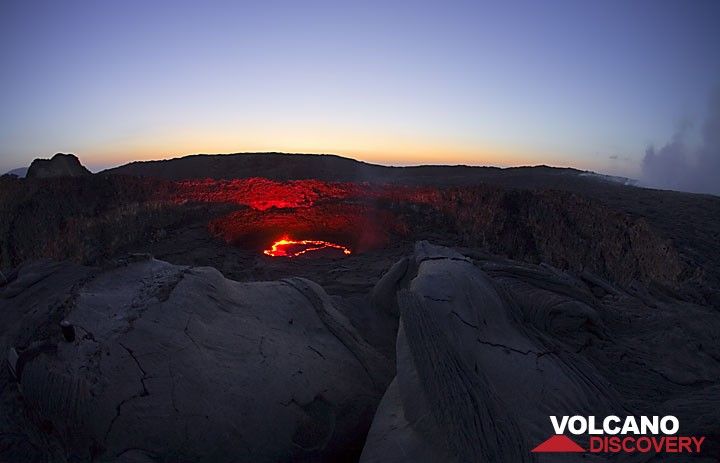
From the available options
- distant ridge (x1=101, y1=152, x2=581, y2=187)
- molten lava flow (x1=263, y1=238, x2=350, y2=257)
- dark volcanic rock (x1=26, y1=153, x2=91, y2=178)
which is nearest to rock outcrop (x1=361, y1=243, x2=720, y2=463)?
molten lava flow (x1=263, y1=238, x2=350, y2=257)

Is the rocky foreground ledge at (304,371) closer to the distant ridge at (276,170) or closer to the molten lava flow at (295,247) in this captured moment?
the molten lava flow at (295,247)

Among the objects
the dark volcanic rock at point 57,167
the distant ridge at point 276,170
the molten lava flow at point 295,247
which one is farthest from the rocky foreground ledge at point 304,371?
the distant ridge at point 276,170

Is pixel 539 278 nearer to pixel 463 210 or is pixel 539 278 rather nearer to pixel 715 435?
pixel 715 435

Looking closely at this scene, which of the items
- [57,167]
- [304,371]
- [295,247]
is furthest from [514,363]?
[57,167]

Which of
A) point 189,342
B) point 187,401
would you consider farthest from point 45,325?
point 187,401

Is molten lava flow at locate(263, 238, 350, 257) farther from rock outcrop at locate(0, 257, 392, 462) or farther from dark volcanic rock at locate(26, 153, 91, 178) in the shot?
dark volcanic rock at locate(26, 153, 91, 178)
